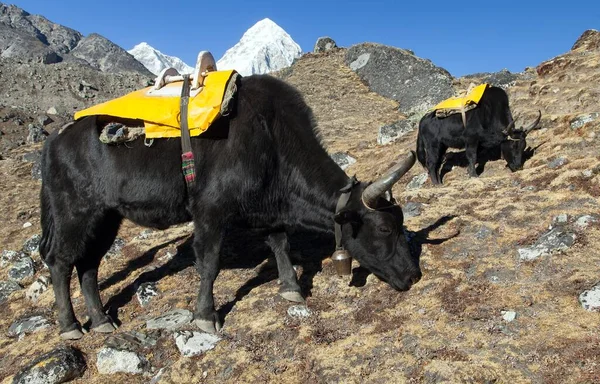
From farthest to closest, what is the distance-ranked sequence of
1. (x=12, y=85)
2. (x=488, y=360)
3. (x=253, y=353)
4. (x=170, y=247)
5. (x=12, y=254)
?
(x=12, y=85)
(x=12, y=254)
(x=170, y=247)
(x=253, y=353)
(x=488, y=360)

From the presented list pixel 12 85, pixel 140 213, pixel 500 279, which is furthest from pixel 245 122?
pixel 12 85

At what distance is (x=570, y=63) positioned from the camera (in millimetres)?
12555

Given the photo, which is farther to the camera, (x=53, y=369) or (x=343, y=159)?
(x=343, y=159)

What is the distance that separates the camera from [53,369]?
→ 3.89 meters

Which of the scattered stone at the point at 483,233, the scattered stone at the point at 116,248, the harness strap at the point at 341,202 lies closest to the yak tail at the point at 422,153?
the scattered stone at the point at 483,233

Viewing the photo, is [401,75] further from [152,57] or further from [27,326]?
[152,57]

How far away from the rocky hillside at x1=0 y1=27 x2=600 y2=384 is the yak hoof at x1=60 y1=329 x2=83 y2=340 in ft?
0.20

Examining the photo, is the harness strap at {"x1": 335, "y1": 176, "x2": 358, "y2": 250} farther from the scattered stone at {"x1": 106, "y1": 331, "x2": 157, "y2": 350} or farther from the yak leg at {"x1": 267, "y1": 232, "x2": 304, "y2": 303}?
the scattered stone at {"x1": 106, "y1": 331, "x2": 157, "y2": 350}

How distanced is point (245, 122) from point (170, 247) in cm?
291

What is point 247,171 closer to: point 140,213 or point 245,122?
point 245,122

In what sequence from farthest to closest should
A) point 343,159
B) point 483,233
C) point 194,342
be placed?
point 343,159, point 483,233, point 194,342

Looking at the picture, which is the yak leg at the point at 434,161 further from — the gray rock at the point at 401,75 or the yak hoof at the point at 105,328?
the yak hoof at the point at 105,328

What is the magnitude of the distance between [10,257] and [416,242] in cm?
597

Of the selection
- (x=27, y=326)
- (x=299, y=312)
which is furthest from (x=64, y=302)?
(x=299, y=312)
